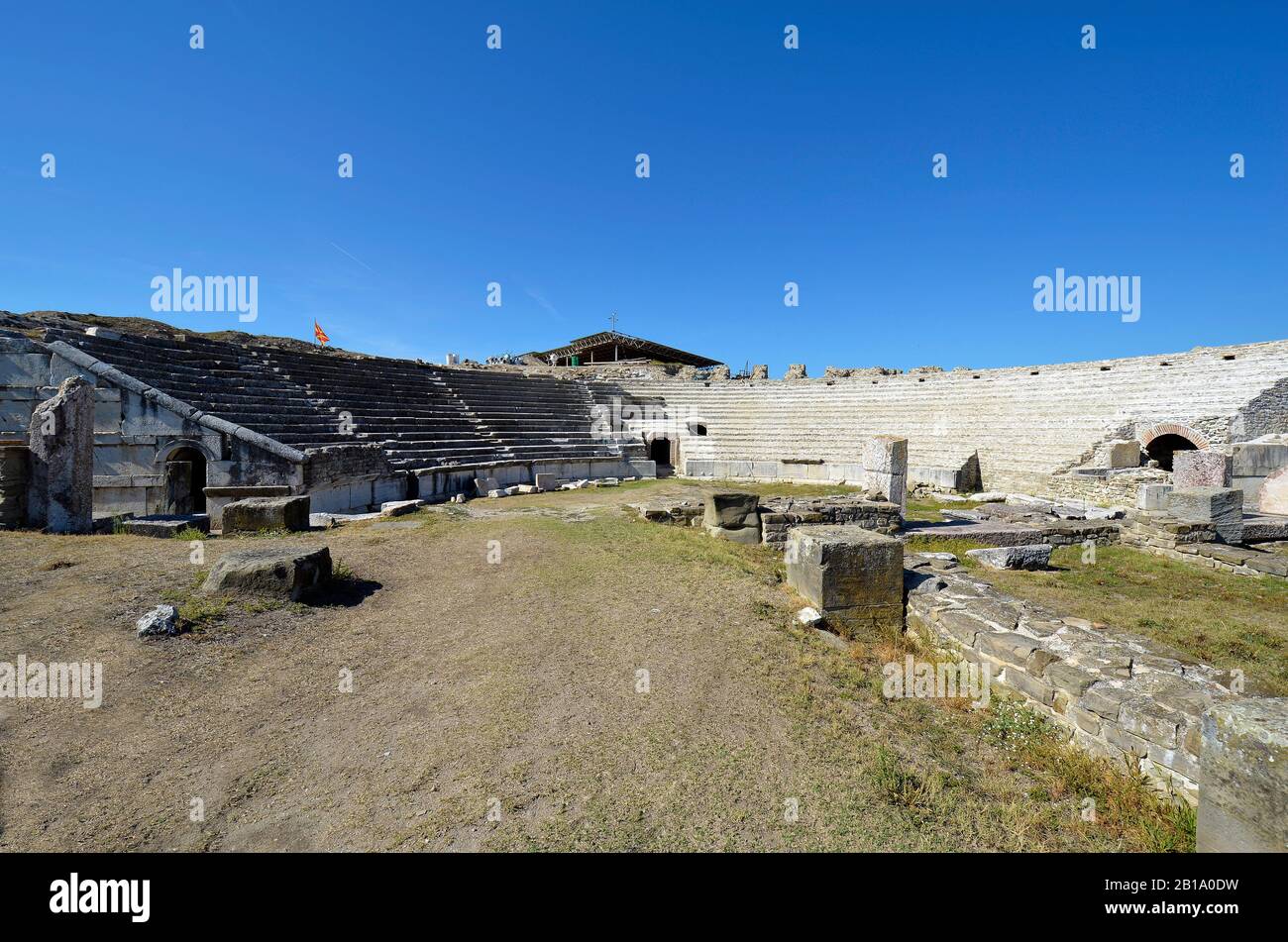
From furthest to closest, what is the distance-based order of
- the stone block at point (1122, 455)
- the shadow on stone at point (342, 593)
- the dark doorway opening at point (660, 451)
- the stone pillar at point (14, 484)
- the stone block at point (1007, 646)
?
the dark doorway opening at point (660, 451)
the stone block at point (1122, 455)
the stone pillar at point (14, 484)
the shadow on stone at point (342, 593)
the stone block at point (1007, 646)

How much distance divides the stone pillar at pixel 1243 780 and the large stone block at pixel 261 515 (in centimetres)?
1072

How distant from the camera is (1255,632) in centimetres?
552

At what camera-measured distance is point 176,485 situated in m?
10.9

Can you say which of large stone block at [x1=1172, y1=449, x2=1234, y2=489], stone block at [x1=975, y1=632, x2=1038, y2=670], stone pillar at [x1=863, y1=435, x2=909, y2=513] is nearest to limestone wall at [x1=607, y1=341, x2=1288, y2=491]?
large stone block at [x1=1172, y1=449, x2=1234, y2=489]

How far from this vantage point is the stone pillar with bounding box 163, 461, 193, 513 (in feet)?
35.7

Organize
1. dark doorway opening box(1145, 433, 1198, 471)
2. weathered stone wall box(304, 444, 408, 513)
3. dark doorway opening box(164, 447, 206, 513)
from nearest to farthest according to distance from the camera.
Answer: dark doorway opening box(164, 447, 206, 513)
weathered stone wall box(304, 444, 408, 513)
dark doorway opening box(1145, 433, 1198, 471)

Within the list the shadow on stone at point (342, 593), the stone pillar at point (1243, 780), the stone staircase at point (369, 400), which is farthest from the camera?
the stone staircase at point (369, 400)

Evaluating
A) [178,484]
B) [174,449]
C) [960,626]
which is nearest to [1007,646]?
[960,626]

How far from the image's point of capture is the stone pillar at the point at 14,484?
311 inches

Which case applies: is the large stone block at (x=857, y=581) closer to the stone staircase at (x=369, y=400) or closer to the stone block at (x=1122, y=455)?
the stone staircase at (x=369, y=400)

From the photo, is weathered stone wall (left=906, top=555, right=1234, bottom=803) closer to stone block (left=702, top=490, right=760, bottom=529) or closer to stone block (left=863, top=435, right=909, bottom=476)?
stone block (left=702, top=490, right=760, bottom=529)

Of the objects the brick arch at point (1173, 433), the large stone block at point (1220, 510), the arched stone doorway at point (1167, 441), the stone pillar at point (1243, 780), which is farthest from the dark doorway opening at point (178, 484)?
the brick arch at point (1173, 433)

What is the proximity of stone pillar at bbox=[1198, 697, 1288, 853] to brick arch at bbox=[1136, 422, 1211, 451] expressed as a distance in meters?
18.4

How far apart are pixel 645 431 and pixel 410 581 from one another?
18802 mm
